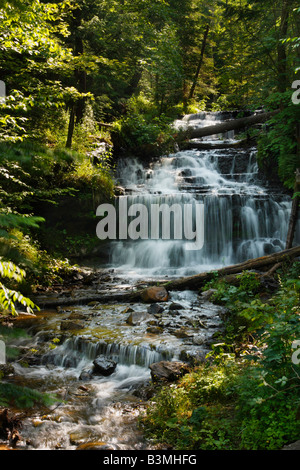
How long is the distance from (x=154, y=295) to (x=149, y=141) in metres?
10.2

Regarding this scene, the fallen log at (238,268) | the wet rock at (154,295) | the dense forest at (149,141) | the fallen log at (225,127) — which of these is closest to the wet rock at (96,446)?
the dense forest at (149,141)

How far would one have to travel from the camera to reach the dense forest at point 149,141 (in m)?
3.05

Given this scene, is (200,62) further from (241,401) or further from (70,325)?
(241,401)

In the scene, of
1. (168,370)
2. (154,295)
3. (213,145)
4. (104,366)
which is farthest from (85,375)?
(213,145)

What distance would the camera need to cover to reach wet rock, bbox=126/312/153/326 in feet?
22.1

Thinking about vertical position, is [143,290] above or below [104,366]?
above

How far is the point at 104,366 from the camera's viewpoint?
5137 millimetres

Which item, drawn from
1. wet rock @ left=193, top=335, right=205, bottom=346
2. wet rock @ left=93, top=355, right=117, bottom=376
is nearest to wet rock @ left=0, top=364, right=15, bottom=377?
wet rock @ left=93, top=355, right=117, bottom=376

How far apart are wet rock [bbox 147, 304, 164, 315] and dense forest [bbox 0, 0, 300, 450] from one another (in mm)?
1324

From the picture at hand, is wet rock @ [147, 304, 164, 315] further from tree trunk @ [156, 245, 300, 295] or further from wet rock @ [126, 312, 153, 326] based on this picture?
tree trunk @ [156, 245, 300, 295]

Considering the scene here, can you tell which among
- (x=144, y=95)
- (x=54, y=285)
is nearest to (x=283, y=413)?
(x=54, y=285)

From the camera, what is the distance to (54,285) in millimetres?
9609
